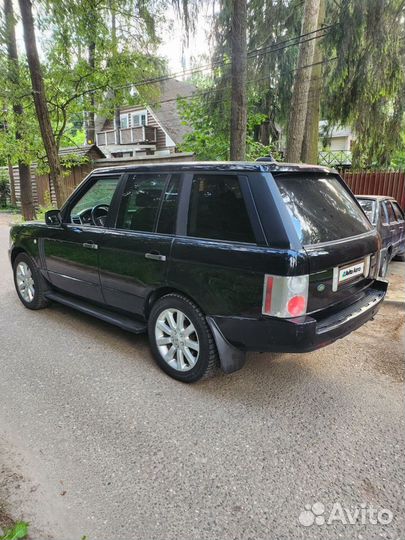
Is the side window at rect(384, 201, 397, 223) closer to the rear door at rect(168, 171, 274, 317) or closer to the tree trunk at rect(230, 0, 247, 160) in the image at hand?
the tree trunk at rect(230, 0, 247, 160)

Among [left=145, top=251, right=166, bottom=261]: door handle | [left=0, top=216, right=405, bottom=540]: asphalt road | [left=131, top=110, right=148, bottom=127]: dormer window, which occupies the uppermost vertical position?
[left=131, top=110, right=148, bottom=127]: dormer window

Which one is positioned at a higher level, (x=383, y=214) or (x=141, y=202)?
(x=141, y=202)

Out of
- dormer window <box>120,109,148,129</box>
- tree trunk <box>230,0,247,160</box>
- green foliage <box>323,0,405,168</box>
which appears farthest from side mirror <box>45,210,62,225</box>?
dormer window <box>120,109,148,129</box>

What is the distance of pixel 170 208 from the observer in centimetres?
335

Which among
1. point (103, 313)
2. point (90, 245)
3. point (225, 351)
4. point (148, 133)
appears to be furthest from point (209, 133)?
point (148, 133)

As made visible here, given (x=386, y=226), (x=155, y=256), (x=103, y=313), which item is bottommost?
(x=103, y=313)

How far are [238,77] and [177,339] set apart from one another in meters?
5.50

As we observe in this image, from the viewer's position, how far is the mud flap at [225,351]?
2.96 metres

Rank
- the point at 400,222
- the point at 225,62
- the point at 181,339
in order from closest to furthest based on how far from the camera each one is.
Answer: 1. the point at 181,339
2. the point at 400,222
3. the point at 225,62

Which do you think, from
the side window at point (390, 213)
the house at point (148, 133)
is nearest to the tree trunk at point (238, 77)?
the side window at point (390, 213)

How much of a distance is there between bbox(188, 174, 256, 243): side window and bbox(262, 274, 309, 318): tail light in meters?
0.36

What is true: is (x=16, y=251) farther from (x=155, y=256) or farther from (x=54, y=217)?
(x=155, y=256)

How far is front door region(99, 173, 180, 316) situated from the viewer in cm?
333

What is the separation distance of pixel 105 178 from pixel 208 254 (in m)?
1.75
